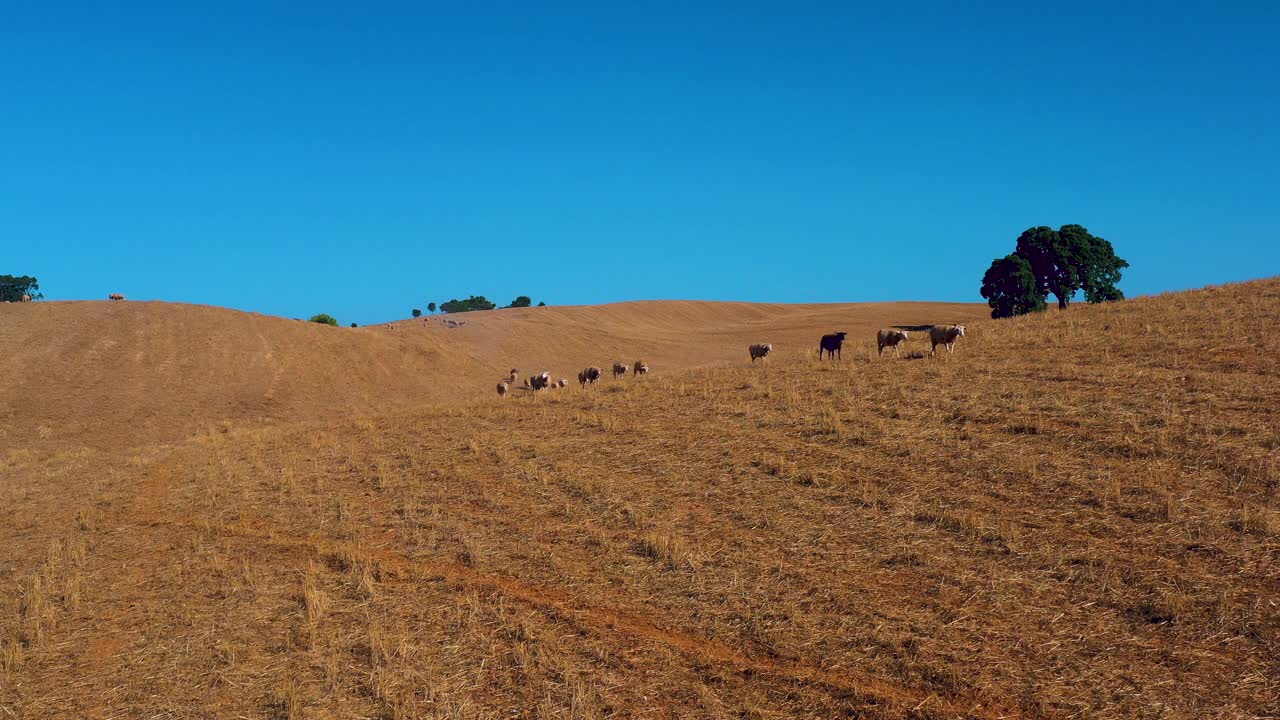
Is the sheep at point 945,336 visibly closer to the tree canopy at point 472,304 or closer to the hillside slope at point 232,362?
the hillside slope at point 232,362

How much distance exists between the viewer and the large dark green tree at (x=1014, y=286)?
196ft

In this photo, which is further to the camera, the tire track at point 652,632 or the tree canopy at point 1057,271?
the tree canopy at point 1057,271

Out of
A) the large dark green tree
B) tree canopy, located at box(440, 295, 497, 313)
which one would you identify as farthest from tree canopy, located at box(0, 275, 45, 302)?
the large dark green tree

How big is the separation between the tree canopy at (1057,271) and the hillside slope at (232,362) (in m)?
18.5

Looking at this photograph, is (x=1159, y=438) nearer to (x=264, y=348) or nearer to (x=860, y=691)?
(x=860, y=691)

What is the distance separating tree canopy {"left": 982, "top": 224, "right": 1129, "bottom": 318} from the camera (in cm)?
6006

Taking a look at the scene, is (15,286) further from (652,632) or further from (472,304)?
(652,632)

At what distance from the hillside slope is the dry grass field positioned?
1570 centimetres

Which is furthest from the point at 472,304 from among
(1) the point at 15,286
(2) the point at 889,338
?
(2) the point at 889,338

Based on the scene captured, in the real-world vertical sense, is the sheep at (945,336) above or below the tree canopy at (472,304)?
below

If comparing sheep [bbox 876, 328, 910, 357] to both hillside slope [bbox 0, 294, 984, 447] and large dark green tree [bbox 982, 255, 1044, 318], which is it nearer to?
hillside slope [bbox 0, 294, 984, 447]

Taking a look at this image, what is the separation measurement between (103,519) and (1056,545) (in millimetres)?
17058

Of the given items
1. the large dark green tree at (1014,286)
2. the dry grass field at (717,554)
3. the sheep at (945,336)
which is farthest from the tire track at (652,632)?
the large dark green tree at (1014,286)

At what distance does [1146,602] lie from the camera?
341 inches
